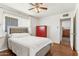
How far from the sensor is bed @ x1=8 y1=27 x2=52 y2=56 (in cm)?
121

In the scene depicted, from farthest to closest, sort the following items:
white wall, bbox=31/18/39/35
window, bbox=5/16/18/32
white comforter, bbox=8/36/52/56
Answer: white wall, bbox=31/18/39/35
window, bbox=5/16/18/32
white comforter, bbox=8/36/52/56

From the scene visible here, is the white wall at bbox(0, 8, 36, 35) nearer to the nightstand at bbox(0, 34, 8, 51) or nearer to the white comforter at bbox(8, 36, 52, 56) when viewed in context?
the nightstand at bbox(0, 34, 8, 51)

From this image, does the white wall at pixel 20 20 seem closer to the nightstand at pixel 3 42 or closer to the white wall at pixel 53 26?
the nightstand at pixel 3 42

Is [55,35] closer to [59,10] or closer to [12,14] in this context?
[59,10]

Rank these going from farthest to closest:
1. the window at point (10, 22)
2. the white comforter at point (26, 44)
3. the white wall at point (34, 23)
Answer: the white wall at point (34, 23)
the window at point (10, 22)
the white comforter at point (26, 44)

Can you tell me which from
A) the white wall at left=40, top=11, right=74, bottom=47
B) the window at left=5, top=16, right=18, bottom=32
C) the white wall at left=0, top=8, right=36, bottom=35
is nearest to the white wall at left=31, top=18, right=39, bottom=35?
the white wall at left=0, top=8, right=36, bottom=35

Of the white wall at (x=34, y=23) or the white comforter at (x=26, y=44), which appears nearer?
the white comforter at (x=26, y=44)

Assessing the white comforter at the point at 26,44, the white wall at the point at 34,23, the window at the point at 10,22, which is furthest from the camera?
the white wall at the point at 34,23

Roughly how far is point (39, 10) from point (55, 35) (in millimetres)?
650

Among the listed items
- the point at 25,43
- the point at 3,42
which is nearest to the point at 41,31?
the point at 25,43

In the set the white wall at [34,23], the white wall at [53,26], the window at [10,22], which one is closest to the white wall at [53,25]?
the white wall at [53,26]

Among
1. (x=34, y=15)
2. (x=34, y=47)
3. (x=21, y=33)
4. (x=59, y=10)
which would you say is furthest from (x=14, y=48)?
(x=59, y=10)

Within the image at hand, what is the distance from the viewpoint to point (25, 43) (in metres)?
1.28

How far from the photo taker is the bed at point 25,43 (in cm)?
121
